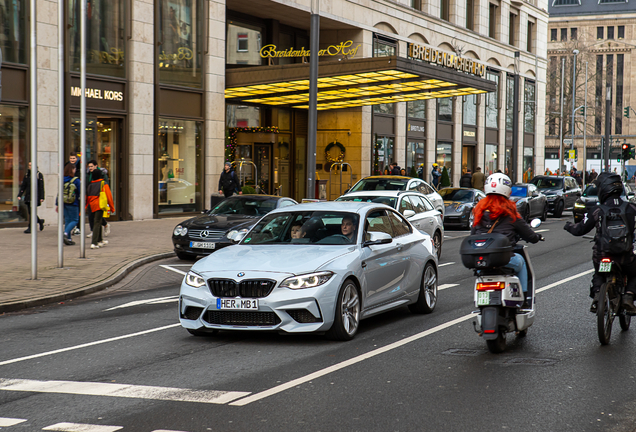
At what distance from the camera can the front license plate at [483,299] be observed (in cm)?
700

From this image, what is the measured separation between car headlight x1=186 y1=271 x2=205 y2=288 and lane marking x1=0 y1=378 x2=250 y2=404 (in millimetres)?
1801

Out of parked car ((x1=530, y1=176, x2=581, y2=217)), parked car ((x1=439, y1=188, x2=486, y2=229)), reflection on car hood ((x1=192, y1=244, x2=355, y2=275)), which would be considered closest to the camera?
reflection on car hood ((x1=192, y1=244, x2=355, y2=275))

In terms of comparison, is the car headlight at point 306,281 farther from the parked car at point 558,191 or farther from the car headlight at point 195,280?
the parked car at point 558,191

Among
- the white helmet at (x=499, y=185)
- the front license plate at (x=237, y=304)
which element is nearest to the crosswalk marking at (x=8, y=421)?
the front license plate at (x=237, y=304)

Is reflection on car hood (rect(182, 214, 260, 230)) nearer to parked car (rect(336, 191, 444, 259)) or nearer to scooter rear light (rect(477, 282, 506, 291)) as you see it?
parked car (rect(336, 191, 444, 259))

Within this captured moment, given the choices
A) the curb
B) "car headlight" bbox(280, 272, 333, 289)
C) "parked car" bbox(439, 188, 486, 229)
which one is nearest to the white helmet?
"car headlight" bbox(280, 272, 333, 289)

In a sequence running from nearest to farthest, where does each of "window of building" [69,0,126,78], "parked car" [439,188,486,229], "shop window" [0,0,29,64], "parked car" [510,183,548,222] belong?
"shop window" [0,0,29,64]
"window of building" [69,0,126,78]
"parked car" [439,188,486,229]
"parked car" [510,183,548,222]

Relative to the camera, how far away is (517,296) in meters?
7.12

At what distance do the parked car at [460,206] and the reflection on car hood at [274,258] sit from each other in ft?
53.8

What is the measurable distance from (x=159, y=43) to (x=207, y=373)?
20225 millimetres

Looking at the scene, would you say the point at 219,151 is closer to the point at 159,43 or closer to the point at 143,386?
the point at 159,43

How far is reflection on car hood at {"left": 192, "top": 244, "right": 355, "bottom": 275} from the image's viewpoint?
25.1 feet

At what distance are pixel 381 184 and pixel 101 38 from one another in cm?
914

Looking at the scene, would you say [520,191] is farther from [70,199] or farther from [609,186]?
[609,186]
